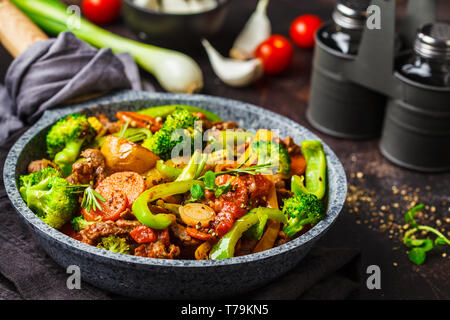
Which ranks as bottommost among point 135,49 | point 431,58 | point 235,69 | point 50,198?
point 235,69

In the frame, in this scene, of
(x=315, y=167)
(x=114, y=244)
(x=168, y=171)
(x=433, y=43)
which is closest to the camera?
(x=114, y=244)

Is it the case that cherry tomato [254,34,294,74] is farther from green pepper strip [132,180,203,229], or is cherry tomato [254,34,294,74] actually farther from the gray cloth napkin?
green pepper strip [132,180,203,229]

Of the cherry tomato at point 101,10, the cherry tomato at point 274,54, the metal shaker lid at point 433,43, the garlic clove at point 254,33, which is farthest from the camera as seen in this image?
the cherry tomato at point 101,10

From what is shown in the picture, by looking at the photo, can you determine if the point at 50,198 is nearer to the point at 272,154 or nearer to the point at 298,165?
the point at 272,154

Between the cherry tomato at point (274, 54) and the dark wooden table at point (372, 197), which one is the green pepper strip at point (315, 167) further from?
the cherry tomato at point (274, 54)

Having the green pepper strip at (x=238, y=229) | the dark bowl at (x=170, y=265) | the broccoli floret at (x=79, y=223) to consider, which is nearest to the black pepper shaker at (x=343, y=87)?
the dark bowl at (x=170, y=265)

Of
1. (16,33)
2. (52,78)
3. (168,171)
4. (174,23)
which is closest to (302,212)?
(168,171)

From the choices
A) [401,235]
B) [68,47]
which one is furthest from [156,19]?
[401,235]
